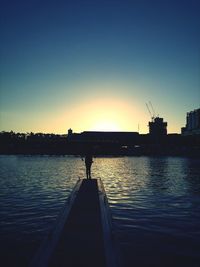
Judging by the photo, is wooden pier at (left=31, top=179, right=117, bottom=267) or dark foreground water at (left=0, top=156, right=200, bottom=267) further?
dark foreground water at (left=0, top=156, right=200, bottom=267)

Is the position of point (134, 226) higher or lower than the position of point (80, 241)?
lower

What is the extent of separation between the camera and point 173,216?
1958 cm

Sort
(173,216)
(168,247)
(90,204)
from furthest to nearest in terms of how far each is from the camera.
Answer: (173,216), (90,204), (168,247)

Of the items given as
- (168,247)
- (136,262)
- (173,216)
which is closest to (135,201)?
(173,216)

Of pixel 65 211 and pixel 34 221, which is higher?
pixel 65 211

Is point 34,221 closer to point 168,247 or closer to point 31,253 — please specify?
point 31,253

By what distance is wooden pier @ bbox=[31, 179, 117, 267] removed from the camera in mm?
9461

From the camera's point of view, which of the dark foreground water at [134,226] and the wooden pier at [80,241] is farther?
the dark foreground water at [134,226]

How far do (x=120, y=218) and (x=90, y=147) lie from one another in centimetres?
1108

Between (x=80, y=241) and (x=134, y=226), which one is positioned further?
(x=134, y=226)

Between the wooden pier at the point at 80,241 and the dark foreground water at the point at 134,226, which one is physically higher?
the wooden pier at the point at 80,241

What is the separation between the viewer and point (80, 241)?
452 inches

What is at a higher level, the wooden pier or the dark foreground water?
the wooden pier

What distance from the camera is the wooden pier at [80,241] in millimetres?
9461
